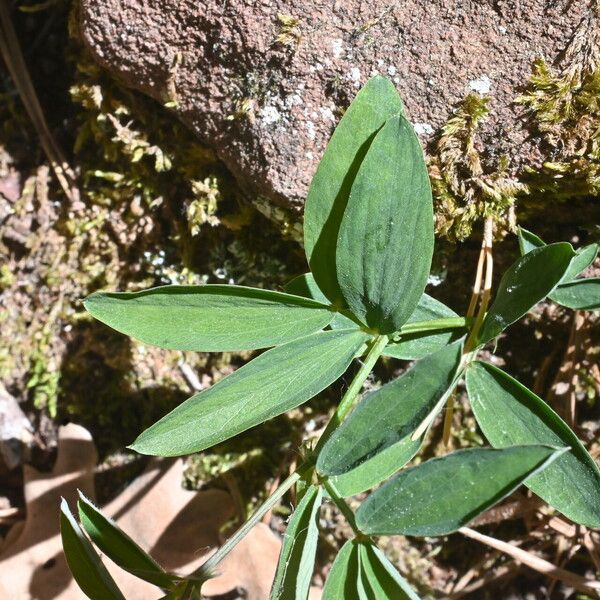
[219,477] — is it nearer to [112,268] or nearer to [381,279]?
[112,268]

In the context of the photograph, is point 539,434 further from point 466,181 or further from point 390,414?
point 466,181

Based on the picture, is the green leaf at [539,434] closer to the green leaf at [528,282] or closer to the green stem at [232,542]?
the green leaf at [528,282]

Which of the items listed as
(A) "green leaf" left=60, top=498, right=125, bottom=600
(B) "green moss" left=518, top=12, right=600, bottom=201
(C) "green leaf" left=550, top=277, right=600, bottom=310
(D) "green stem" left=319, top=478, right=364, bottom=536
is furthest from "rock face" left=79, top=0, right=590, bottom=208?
(A) "green leaf" left=60, top=498, right=125, bottom=600

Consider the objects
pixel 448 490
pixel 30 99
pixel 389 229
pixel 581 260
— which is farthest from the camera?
pixel 30 99

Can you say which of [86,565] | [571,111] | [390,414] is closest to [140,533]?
[86,565]

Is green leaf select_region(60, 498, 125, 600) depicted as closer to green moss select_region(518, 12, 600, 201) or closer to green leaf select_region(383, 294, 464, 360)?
green leaf select_region(383, 294, 464, 360)

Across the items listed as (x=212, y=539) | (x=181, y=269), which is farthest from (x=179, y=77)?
(x=212, y=539)
